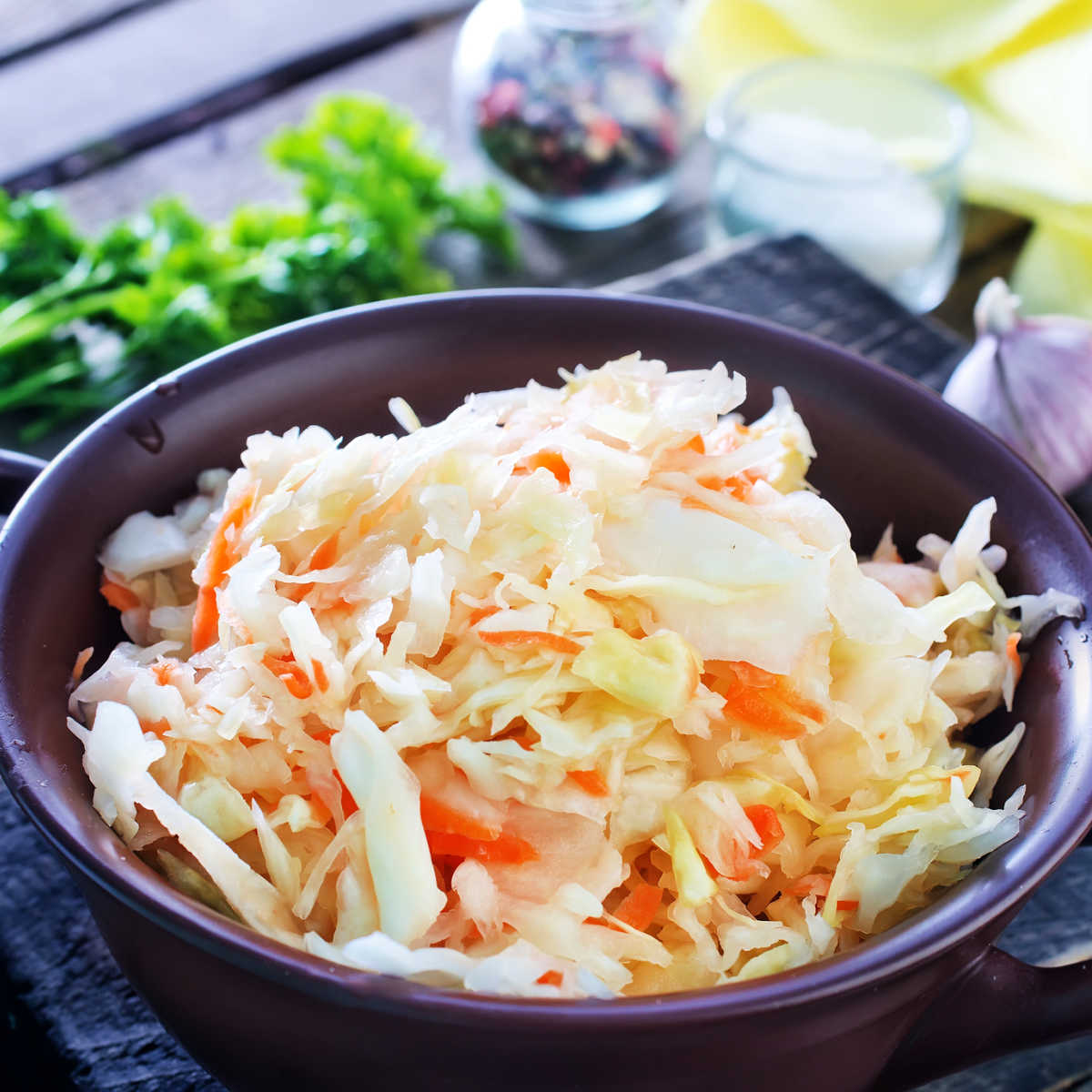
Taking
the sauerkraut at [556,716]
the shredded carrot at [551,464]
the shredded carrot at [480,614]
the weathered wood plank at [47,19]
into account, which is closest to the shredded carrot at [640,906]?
the sauerkraut at [556,716]

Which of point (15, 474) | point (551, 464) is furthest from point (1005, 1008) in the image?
point (15, 474)

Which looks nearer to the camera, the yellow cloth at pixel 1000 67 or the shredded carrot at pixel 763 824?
the shredded carrot at pixel 763 824

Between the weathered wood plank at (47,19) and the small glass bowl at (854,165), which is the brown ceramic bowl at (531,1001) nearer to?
the small glass bowl at (854,165)

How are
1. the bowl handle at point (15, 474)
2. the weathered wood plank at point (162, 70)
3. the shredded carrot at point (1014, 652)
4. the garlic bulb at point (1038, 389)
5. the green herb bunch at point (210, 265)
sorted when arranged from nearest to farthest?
the shredded carrot at point (1014, 652) → the bowl handle at point (15, 474) → the garlic bulb at point (1038, 389) → the green herb bunch at point (210, 265) → the weathered wood plank at point (162, 70)

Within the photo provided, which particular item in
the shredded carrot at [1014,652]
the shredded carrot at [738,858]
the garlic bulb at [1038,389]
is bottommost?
the garlic bulb at [1038,389]

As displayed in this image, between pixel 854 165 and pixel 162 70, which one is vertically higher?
pixel 162 70

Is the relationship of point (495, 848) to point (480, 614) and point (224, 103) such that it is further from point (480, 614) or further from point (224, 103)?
point (224, 103)

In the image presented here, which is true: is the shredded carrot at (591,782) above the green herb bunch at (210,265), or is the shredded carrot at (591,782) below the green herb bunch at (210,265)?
above
